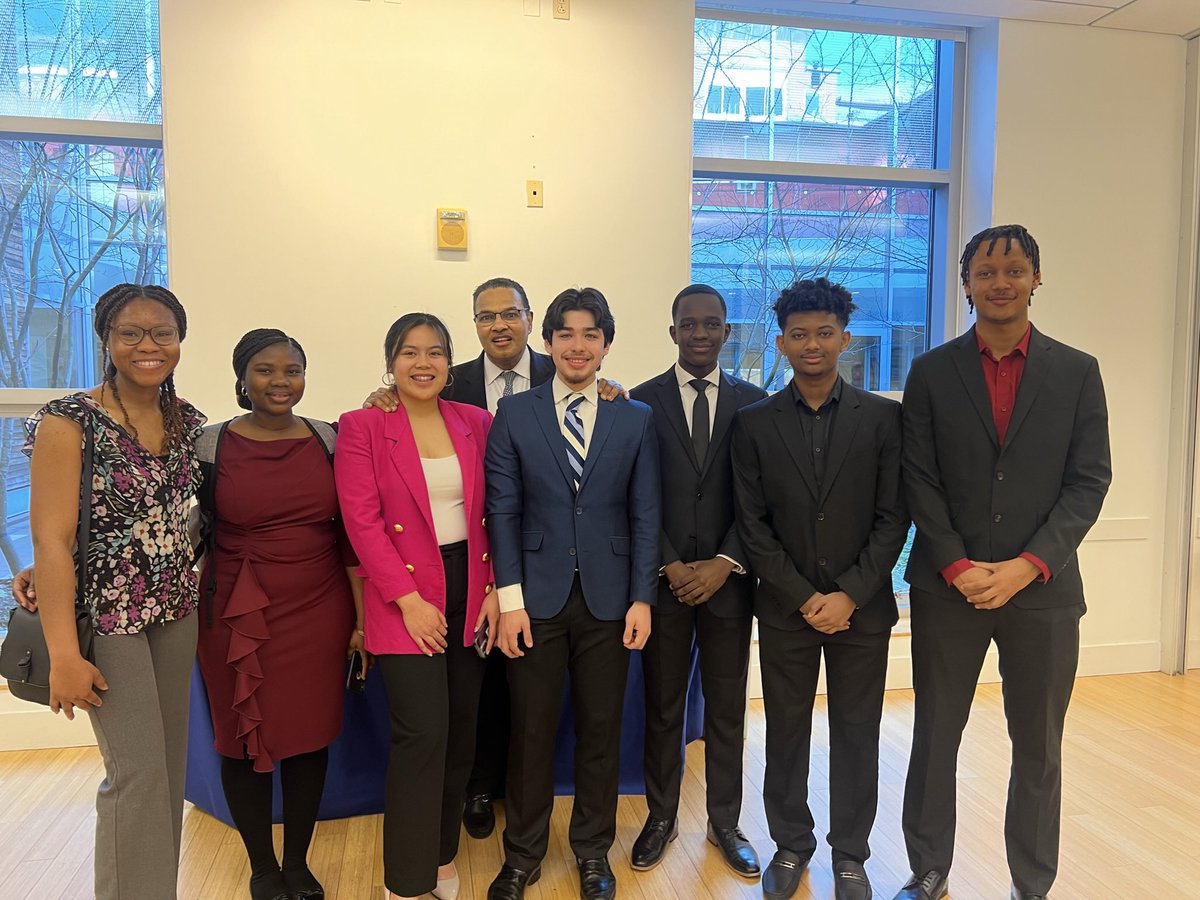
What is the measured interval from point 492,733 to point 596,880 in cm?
67

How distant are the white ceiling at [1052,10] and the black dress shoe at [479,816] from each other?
3767 mm

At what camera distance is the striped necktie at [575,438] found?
82.3 inches

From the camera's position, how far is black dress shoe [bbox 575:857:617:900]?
7.13 feet

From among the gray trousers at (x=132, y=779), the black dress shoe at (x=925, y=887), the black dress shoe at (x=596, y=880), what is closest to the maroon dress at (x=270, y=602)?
the gray trousers at (x=132, y=779)

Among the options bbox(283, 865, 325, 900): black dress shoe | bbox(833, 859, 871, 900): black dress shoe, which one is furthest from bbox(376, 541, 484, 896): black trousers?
bbox(833, 859, 871, 900): black dress shoe

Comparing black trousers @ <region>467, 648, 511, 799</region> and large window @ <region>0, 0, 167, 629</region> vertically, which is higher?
large window @ <region>0, 0, 167, 629</region>

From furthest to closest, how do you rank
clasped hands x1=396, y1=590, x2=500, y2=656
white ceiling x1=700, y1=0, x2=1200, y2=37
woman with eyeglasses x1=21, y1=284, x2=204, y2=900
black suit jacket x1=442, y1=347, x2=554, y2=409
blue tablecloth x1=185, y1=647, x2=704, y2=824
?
white ceiling x1=700, y1=0, x2=1200, y2=37
black suit jacket x1=442, y1=347, x2=554, y2=409
blue tablecloth x1=185, y1=647, x2=704, y2=824
clasped hands x1=396, y1=590, x2=500, y2=656
woman with eyeglasses x1=21, y1=284, x2=204, y2=900

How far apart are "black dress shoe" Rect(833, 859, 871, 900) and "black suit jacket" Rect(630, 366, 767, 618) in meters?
0.76

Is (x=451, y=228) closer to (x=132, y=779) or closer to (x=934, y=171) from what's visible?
(x=132, y=779)

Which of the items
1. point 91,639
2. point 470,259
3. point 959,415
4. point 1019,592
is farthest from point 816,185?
point 91,639

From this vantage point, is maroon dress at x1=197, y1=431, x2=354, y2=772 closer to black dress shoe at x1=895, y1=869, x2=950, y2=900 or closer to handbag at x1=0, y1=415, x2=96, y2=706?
handbag at x1=0, y1=415, x2=96, y2=706

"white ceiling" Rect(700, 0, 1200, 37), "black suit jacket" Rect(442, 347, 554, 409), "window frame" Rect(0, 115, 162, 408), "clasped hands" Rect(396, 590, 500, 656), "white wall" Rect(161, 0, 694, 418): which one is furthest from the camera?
"white ceiling" Rect(700, 0, 1200, 37)

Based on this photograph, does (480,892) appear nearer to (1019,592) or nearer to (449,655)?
(449,655)

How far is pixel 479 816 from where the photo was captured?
2.61 m
